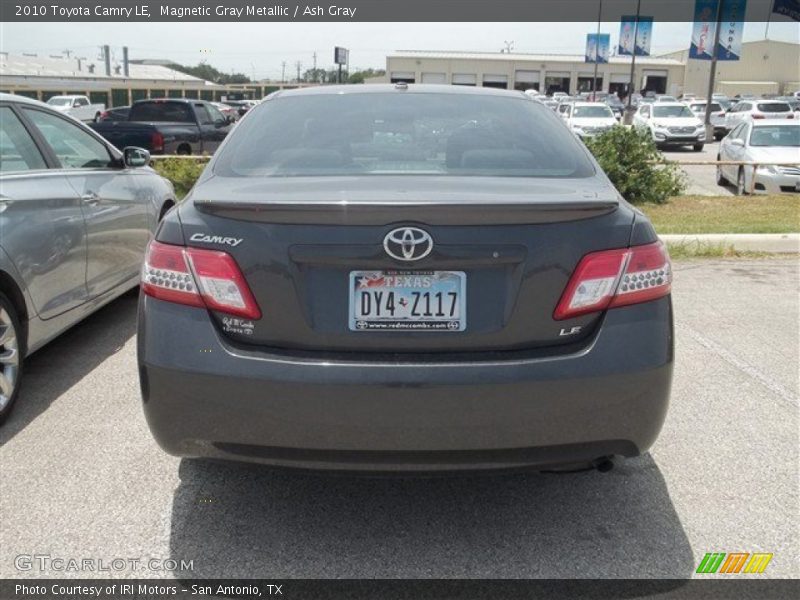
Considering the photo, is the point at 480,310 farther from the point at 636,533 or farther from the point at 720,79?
the point at 720,79

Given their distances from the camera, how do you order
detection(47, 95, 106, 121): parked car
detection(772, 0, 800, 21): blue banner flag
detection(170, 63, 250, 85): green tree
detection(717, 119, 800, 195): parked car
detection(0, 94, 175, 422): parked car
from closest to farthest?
detection(0, 94, 175, 422): parked car
detection(717, 119, 800, 195): parked car
detection(772, 0, 800, 21): blue banner flag
detection(47, 95, 106, 121): parked car
detection(170, 63, 250, 85): green tree

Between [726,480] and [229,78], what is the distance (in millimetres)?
145694

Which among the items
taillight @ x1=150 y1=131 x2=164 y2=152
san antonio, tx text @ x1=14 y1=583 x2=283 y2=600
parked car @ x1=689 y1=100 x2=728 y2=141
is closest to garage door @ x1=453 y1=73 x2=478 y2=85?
parked car @ x1=689 y1=100 x2=728 y2=141

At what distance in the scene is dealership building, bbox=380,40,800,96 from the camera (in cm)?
8856

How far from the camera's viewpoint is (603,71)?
97500 mm

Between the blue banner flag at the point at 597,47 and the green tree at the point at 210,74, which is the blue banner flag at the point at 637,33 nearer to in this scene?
the blue banner flag at the point at 597,47

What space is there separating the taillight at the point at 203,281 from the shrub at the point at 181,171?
31.4 ft

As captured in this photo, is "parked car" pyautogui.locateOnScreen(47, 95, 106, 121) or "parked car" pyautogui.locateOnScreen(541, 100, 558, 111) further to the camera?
"parked car" pyautogui.locateOnScreen(47, 95, 106, 121)

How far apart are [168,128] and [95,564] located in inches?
569

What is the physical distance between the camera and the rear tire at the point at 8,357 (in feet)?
12.6

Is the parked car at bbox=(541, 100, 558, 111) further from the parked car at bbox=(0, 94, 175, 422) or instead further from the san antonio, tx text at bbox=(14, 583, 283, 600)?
the parked car at bbox=(0, 94, 175, 422)

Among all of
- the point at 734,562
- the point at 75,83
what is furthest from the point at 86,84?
the point at 734,562

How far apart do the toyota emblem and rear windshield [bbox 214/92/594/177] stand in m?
0.60

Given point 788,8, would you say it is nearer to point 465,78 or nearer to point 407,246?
point 407,246
